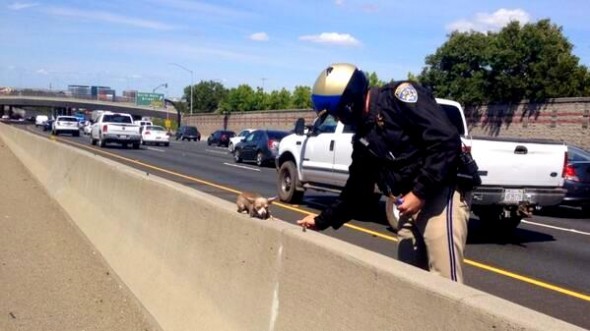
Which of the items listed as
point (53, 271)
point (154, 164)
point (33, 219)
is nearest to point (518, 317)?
point (53, 271)

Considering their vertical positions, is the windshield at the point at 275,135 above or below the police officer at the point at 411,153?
below

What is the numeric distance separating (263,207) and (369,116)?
1.35 m

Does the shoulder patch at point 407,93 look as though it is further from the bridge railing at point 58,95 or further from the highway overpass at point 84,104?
the bridge railing at point 58,95

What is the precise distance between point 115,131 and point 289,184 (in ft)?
84.4

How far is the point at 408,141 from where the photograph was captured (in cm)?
380

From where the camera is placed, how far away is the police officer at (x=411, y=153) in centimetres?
369

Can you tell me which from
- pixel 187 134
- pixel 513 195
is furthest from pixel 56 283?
pixel 187 134

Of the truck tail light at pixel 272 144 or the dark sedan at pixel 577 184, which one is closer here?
the dark sedan at pixel 577 184

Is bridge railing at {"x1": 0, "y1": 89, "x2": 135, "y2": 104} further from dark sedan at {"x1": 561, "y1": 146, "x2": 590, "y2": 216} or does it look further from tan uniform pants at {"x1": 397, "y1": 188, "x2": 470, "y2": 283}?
tan uniform pants at {"x1": 397, "y1": 188, "x2": 470, "y2": 283}

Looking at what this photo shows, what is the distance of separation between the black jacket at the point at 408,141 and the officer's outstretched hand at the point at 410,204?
29mm

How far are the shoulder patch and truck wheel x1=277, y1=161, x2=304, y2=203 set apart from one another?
36.7 feet

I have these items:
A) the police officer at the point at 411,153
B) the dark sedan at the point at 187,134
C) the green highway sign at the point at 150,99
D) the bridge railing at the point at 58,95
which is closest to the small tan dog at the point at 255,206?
the police officer at the point at 411,153

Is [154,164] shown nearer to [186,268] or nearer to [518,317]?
[186,268]

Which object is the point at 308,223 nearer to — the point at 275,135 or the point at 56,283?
the point at 56,283
